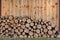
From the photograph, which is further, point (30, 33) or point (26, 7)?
point (26, 7)

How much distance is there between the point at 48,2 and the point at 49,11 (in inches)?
10.4

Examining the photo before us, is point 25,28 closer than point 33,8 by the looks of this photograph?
Yes

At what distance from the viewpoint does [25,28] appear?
5.88m

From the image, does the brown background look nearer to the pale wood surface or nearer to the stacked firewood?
the pale wood surface

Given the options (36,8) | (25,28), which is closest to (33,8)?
(36,8)

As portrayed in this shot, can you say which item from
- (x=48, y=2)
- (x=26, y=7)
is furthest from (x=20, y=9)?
(x=48, y=2)

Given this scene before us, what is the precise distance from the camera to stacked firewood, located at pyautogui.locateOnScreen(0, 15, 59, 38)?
5863 mm

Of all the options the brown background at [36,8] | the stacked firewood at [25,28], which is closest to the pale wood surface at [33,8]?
the brown background at [36,8]

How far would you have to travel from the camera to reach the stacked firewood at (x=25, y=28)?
5863 mm

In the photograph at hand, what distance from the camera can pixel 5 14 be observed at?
6.84m

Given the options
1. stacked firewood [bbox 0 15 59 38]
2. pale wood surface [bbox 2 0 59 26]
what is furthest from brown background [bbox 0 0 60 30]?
stacked firewood [bbox 0 15 59 38]

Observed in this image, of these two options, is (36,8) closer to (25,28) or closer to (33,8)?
(33,8)

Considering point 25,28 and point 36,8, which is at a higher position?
point 36,8

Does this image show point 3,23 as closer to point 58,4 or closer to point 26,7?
point 26,7
